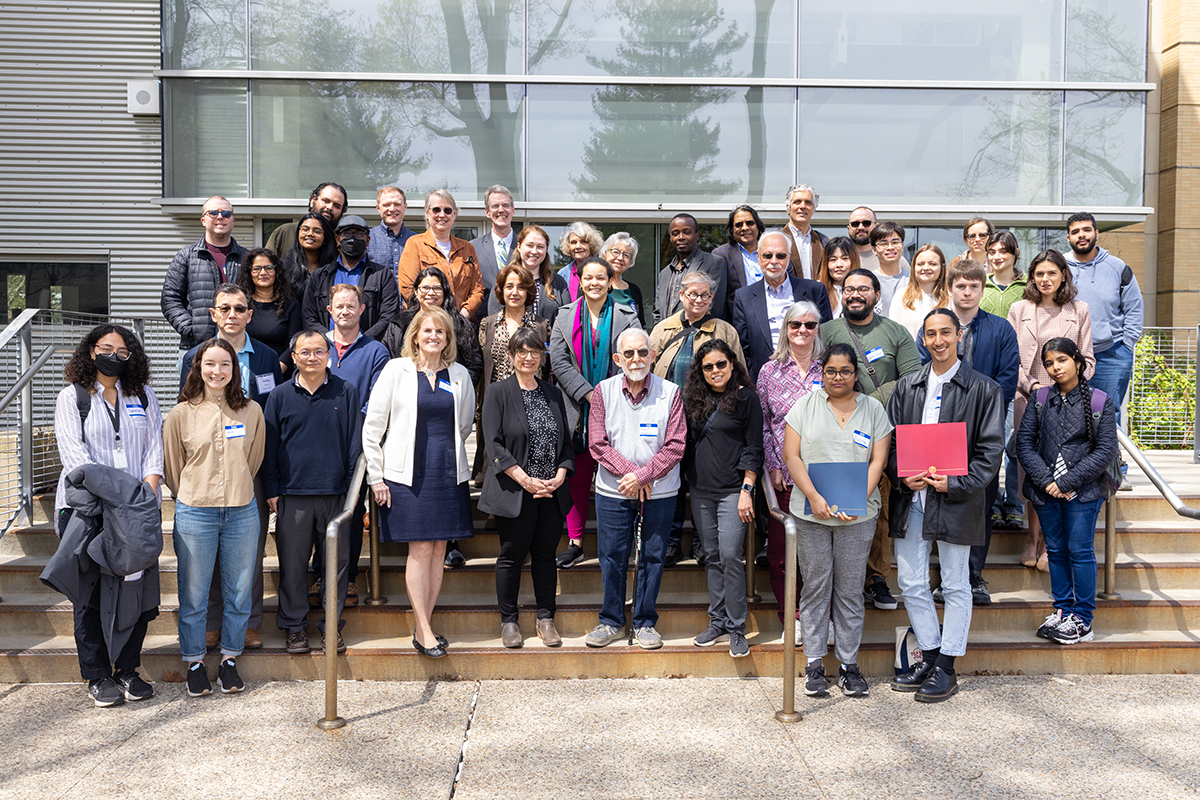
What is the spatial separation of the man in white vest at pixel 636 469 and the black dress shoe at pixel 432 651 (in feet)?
2.79

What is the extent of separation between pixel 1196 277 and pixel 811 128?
7209mm

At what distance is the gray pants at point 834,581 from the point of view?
4879mm

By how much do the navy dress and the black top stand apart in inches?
57.4

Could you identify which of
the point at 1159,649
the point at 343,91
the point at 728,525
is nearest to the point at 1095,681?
the point at 1159,649

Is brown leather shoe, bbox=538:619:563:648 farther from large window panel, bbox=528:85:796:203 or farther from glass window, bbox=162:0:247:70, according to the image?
glass window, bbox=162:0:247:70

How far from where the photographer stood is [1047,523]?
5.32 meters

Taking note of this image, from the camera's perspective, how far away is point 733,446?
5129 millimetres

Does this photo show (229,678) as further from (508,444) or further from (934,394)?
(934,394)

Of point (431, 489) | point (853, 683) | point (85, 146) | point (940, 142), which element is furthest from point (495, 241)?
point (85, 146)

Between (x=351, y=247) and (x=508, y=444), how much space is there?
1.87m

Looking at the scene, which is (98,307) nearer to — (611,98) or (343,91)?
(343,91)

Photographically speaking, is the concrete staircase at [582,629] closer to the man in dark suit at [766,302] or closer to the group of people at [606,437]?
the group of people at [606,437]

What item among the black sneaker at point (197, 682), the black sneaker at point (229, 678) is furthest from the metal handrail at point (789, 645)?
the black sneaker at point (197, 682)

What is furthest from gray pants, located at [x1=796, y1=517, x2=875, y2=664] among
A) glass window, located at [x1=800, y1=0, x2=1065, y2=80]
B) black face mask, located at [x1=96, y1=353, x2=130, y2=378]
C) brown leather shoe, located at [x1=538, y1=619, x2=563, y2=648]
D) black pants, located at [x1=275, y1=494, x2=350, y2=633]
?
glass window, located at [x1=800, y1=0, x2=1065, y2=80]
